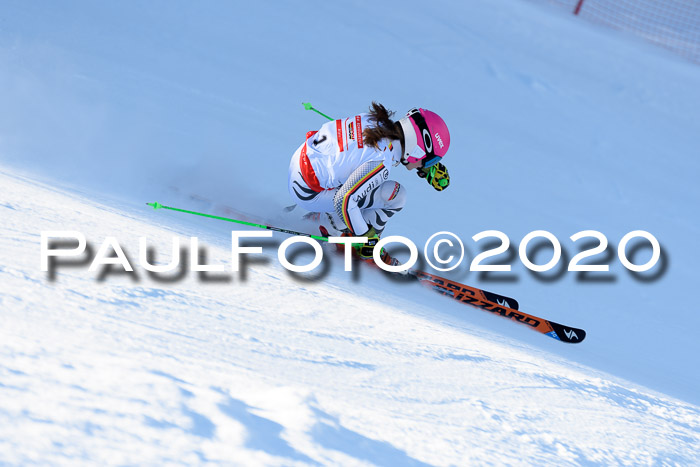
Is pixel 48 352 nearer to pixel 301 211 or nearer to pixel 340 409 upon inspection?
pixel 340 409

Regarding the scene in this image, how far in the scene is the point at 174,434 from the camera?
5.03 feet

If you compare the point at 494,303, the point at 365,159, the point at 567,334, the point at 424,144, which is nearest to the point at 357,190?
the point at 365,159

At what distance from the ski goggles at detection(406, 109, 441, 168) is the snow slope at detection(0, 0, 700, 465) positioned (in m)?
0.74

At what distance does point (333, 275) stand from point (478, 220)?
6.45 feet

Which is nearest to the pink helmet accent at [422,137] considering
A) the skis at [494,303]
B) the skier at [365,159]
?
the skier at [365,159]

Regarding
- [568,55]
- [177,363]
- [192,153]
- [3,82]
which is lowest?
[177,363]

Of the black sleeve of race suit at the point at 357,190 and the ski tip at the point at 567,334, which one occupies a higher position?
the black sleeve of race suit at the point at 357,190

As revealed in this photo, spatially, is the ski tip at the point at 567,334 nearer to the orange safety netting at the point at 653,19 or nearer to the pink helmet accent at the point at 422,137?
the pink helmet accent at the point at 422,137

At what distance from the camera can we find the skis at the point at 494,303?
380 cm

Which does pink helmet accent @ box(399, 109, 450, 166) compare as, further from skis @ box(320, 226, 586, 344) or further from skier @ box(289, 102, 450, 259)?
skis @ box(320, 226, 586, 344)

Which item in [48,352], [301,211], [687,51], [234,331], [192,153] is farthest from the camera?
[687,51]

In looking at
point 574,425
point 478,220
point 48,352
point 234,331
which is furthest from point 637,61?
point 48,352

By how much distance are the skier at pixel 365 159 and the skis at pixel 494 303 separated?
39cm

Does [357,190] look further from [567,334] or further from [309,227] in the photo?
[567,334]
